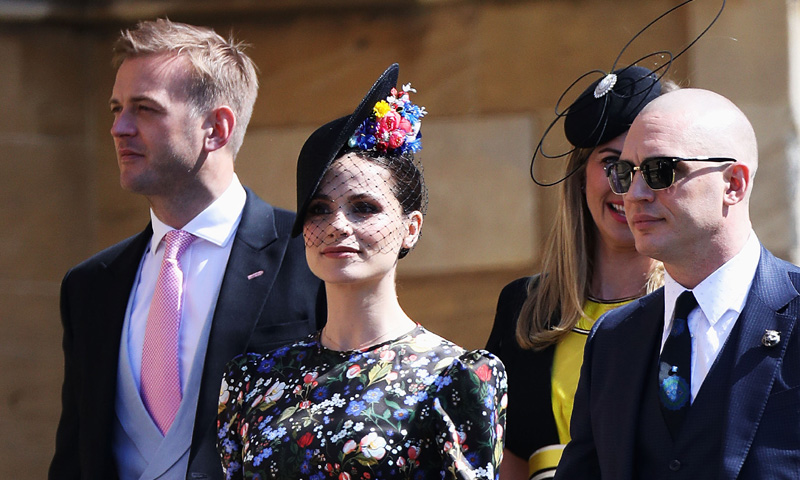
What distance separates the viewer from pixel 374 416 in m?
2.75

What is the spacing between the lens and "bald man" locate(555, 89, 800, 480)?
7.92 ft

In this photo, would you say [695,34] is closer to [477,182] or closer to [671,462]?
[477,182]

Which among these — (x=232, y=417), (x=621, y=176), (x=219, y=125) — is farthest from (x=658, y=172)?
(x=219, y=125)

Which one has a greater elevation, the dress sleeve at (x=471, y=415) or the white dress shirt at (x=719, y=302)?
the white dress shirt at (x=719, y=302)

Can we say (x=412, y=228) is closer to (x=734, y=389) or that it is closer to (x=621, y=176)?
(x=621, y=176)

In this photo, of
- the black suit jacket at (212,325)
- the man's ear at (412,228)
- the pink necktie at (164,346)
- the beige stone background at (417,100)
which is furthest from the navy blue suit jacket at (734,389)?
the beige stone background at (417,100)

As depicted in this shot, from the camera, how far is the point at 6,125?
5.46m

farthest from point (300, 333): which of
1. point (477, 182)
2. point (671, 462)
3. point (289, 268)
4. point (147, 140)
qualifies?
point (477, 182)

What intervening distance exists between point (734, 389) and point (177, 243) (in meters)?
1.82

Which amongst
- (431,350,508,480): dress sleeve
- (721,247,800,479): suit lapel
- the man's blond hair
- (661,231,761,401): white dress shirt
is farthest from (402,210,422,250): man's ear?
the man's blond hair

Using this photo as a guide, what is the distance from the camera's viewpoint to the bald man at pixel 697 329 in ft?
7.92

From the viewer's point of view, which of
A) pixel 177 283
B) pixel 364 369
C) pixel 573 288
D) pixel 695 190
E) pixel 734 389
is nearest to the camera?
pixel 734 389

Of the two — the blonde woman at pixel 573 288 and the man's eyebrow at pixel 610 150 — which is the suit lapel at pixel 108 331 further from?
the man's eyebrow at pixel 610 150

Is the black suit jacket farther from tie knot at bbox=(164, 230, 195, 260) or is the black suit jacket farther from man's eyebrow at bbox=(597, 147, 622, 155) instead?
man's eyebrow at bbox=(597, 147, 622, 155)
